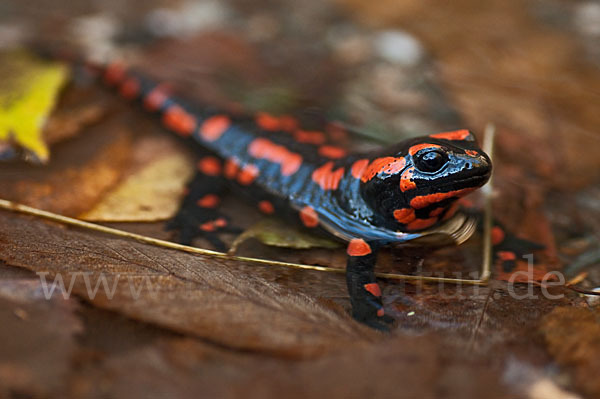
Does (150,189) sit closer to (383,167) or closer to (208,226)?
(208,226)

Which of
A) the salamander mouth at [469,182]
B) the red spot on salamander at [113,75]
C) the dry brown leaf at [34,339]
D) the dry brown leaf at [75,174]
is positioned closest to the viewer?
the dry brown leaf at [34,339]

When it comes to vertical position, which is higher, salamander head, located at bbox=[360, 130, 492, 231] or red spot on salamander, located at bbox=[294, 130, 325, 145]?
salamander head, located at bbox=[360, 130, 492, 231]

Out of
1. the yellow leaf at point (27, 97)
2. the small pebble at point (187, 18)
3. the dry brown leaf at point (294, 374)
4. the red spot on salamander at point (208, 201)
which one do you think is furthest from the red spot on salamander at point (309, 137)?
the dry brown leaf at point (294, 374)

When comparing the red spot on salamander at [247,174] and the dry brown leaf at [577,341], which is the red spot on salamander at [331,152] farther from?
the dry brown leaf at [577,341]

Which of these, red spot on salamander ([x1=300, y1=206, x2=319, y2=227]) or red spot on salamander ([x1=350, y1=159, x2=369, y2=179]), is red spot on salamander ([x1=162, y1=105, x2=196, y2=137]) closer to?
red spot on salamander ([x1=300, y1=206, x2=319, y2=227])

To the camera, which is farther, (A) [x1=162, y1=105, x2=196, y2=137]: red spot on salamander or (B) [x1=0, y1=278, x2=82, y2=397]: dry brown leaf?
(A) [x1=162, y1=105, x2=196, y2=137]: red spot on salamander

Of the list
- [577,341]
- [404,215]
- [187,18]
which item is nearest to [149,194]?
[404,215]

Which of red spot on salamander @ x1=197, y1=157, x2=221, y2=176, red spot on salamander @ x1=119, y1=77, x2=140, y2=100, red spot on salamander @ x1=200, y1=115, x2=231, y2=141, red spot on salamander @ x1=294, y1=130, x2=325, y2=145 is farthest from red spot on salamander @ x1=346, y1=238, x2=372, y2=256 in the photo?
red spot on salamander @ x1=119, y1=77, x2=140, y2=100
